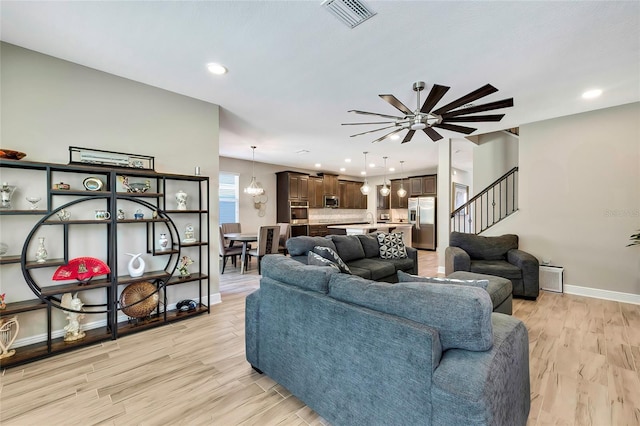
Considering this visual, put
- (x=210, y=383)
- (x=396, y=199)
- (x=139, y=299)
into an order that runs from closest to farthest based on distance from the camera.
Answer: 1. (x=210, y=383)
2. (x=139, y=299)
3. (x=396, y=199)

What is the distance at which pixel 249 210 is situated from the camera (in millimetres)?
7984

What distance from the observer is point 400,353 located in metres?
1.29

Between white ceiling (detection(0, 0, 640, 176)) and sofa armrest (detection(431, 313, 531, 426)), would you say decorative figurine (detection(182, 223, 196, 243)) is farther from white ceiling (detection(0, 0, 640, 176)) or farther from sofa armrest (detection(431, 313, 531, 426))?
sofa armrest (detection(431, 313, 531, 426))

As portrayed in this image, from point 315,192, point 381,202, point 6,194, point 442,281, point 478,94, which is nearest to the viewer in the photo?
point 442,281

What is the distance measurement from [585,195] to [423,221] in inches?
199

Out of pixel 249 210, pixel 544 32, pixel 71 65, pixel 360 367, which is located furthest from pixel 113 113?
pixel 249 210

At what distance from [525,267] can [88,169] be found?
5432 mm

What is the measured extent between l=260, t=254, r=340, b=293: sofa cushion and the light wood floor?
2.65 ft

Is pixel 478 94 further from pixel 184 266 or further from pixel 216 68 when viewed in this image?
pixel 184 266

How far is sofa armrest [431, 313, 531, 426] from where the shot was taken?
107 cm

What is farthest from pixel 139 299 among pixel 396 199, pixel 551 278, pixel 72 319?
pixel 396 199

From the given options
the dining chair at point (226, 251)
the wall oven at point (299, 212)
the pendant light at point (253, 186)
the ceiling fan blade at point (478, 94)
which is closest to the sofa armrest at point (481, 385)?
the ceiling fan blade at point (478, 94)

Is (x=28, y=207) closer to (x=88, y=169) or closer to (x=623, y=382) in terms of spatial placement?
(x=88, y=169)

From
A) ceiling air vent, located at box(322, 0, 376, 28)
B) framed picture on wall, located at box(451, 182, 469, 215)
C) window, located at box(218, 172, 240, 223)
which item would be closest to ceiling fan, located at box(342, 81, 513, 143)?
ceiling air vent, located at box(322, 0, 376, 28)
